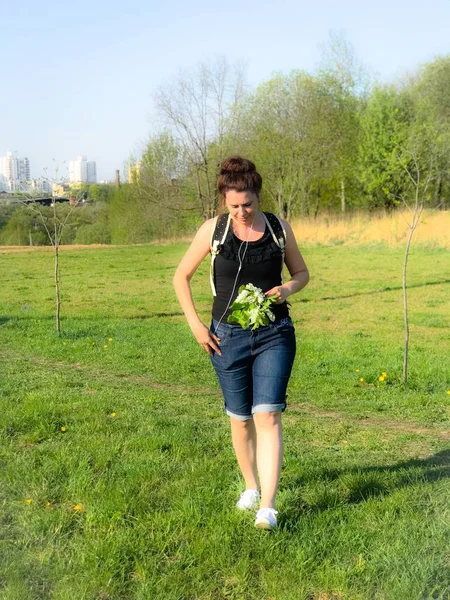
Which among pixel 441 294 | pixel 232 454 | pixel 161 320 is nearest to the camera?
pixel 232 454

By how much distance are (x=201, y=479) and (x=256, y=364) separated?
0.95m

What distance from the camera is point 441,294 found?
651 inches

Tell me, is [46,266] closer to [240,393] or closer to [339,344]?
[339,344]

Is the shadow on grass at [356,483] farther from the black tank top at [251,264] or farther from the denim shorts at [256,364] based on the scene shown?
the black tank top at [251,264]

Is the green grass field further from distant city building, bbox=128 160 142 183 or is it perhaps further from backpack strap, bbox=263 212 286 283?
distant city building, bbox=128 160 142 183

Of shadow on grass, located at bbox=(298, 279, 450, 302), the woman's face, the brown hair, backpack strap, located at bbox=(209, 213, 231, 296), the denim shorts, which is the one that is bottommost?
shadow on grass, located at bbox=(298, 279, 450, 302)

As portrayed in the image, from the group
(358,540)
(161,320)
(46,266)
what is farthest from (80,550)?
(46,266)

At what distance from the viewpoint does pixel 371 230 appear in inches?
1271

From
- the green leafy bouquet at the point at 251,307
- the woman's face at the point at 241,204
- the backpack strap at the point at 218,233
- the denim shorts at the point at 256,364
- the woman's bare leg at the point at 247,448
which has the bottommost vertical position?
the woman's bare leg at the point at 247,448

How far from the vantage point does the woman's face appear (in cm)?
327

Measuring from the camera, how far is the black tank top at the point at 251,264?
131 inches

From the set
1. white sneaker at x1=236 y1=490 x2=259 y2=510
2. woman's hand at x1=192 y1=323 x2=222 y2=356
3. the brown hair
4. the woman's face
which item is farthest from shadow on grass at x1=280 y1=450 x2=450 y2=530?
the brown hair

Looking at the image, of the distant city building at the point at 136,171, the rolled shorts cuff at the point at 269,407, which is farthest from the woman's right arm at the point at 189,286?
the distant city building at the point at 136,171

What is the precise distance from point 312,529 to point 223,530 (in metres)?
0.46
